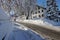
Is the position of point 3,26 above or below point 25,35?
above

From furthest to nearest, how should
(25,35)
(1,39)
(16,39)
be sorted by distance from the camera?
(25,35) → (16,39) → (1,39)

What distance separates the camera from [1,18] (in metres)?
6.06

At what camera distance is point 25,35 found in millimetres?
6020

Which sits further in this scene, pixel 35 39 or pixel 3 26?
pixel 35 39

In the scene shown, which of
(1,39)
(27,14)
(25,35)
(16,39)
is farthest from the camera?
(27,14)

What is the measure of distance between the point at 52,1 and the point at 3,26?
43224 millimetres

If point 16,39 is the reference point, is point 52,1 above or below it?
above

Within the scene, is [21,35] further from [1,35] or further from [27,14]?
[27,14]

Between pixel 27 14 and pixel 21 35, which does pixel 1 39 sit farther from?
pixel 27 14

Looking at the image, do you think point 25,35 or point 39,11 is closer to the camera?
point 25,35

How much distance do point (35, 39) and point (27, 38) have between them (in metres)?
0.45

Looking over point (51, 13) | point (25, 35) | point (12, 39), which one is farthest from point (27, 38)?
point (51, 13)

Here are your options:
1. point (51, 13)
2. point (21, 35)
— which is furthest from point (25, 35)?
point (51, 13)

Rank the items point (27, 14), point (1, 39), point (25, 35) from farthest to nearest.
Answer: point (27, 14) → point (25, 35) → point (1, 39)
